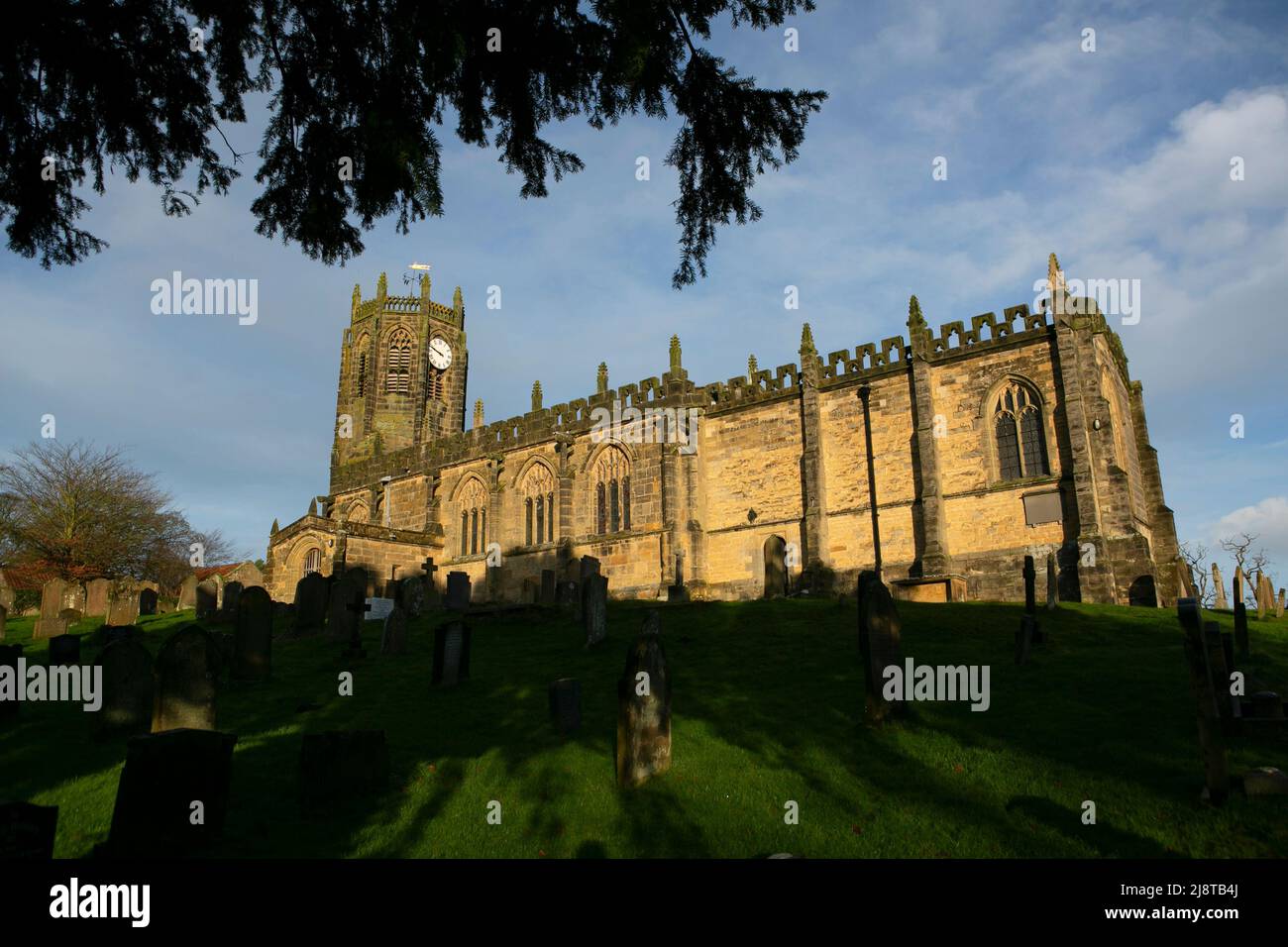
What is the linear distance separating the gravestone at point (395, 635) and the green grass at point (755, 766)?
1676 mm

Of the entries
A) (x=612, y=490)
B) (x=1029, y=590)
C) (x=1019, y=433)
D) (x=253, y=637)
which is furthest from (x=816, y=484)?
(x=253, y=637)

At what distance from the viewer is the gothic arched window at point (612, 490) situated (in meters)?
30.3

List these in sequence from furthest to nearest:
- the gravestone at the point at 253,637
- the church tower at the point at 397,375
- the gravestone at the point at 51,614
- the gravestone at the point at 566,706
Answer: the church tower at the point at 397,375
the gravestone at the point at 51,614
the gravestone at the point at 253,637
the gravestone at the point at 566,706

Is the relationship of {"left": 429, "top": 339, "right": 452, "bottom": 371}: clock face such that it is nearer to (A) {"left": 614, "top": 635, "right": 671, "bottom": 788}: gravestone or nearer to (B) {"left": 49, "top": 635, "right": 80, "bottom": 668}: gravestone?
(B) {"left": 49, "top": 635, "right": 80, "bottom": 668}: gravestone

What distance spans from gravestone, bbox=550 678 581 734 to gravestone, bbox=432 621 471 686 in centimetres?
327

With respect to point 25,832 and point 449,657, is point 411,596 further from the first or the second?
point 25,832

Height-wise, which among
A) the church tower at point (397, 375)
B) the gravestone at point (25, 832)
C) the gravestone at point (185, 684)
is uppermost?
the church tower at point (397, 375)

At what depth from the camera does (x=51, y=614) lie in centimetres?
2005

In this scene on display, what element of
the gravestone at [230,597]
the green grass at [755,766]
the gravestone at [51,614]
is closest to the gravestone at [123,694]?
the green grass at [755,766]

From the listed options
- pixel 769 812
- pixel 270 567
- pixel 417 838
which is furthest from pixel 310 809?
pixel 270 567

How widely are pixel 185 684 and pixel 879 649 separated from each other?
7405 millimetres

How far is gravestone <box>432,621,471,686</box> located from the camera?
12172 mm

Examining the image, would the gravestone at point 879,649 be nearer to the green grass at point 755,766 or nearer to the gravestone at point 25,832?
the green grass at point 755,766
